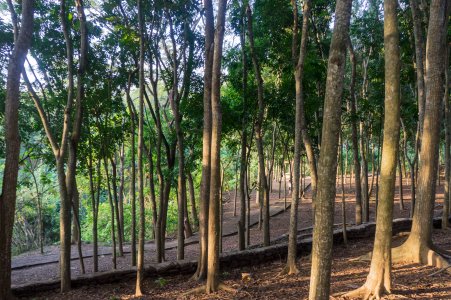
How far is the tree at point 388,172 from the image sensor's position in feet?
19.2

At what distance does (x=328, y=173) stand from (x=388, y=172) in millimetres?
2209

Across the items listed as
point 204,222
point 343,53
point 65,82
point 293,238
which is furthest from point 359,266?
point 65,82

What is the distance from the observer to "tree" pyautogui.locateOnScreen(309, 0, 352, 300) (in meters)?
4.12

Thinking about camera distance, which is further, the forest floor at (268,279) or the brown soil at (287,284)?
the forest floor at (268,279)

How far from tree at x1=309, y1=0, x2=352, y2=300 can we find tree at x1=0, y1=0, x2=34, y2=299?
21.4ft

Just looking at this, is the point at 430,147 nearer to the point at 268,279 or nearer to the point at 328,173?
the point at 268,279

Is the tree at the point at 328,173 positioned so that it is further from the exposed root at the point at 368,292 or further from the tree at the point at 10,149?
the tree at the point at 10,149

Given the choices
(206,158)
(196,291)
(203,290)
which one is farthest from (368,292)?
(206,158)

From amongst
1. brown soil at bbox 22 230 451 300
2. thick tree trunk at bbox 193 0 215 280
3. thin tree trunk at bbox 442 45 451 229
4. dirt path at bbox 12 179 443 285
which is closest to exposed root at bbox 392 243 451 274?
brown soil at bbox 22 230 451 300

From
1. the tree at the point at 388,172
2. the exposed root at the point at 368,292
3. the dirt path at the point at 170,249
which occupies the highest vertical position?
the tree at the point at 388,172

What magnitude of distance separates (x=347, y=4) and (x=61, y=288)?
28.9 feet

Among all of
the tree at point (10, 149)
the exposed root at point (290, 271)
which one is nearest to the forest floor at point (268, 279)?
the exposed root at point (290, 271)

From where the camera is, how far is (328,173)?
414 centimetres

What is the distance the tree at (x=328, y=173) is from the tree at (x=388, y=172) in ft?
7.11
